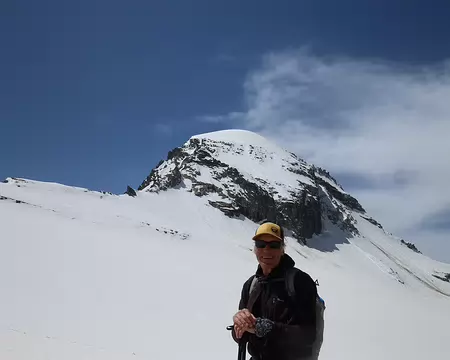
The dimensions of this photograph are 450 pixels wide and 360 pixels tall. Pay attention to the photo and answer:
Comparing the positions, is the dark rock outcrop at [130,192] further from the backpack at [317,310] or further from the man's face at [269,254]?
the backpack at [317,310]

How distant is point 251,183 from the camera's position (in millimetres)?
58062

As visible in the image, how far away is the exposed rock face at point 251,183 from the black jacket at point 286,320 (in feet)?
156

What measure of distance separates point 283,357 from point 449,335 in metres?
25.7

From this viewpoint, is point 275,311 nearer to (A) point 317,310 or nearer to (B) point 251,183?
(A) point 317,310

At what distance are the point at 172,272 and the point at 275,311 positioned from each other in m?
20.7

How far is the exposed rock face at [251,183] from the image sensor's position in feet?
177

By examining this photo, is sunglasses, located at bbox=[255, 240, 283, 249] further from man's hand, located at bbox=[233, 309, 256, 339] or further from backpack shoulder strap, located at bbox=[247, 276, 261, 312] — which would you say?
man's hand, located at bbox=[233, 309, 256, 339]

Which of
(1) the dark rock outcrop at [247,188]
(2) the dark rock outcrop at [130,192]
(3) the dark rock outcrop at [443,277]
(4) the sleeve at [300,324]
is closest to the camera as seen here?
(4) the sleeve at [300,324]

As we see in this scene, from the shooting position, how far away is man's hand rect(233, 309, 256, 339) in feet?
7.63

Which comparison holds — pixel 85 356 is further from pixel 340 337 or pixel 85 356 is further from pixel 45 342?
pixel 340 337

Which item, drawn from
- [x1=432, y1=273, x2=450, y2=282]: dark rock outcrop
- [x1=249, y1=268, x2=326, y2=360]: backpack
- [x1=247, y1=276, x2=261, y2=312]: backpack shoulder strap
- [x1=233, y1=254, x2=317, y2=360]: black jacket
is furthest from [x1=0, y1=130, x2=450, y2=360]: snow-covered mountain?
[x1=249, y1=268, x2=326, y2=360]: backpack

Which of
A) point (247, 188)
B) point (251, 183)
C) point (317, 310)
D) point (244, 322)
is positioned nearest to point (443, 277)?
point (251, 183)

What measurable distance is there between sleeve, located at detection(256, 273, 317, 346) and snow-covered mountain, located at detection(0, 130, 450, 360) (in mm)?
7440

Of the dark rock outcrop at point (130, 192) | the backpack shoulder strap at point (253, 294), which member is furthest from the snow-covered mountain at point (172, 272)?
the backpack shoulder strap at point (253, 294)
